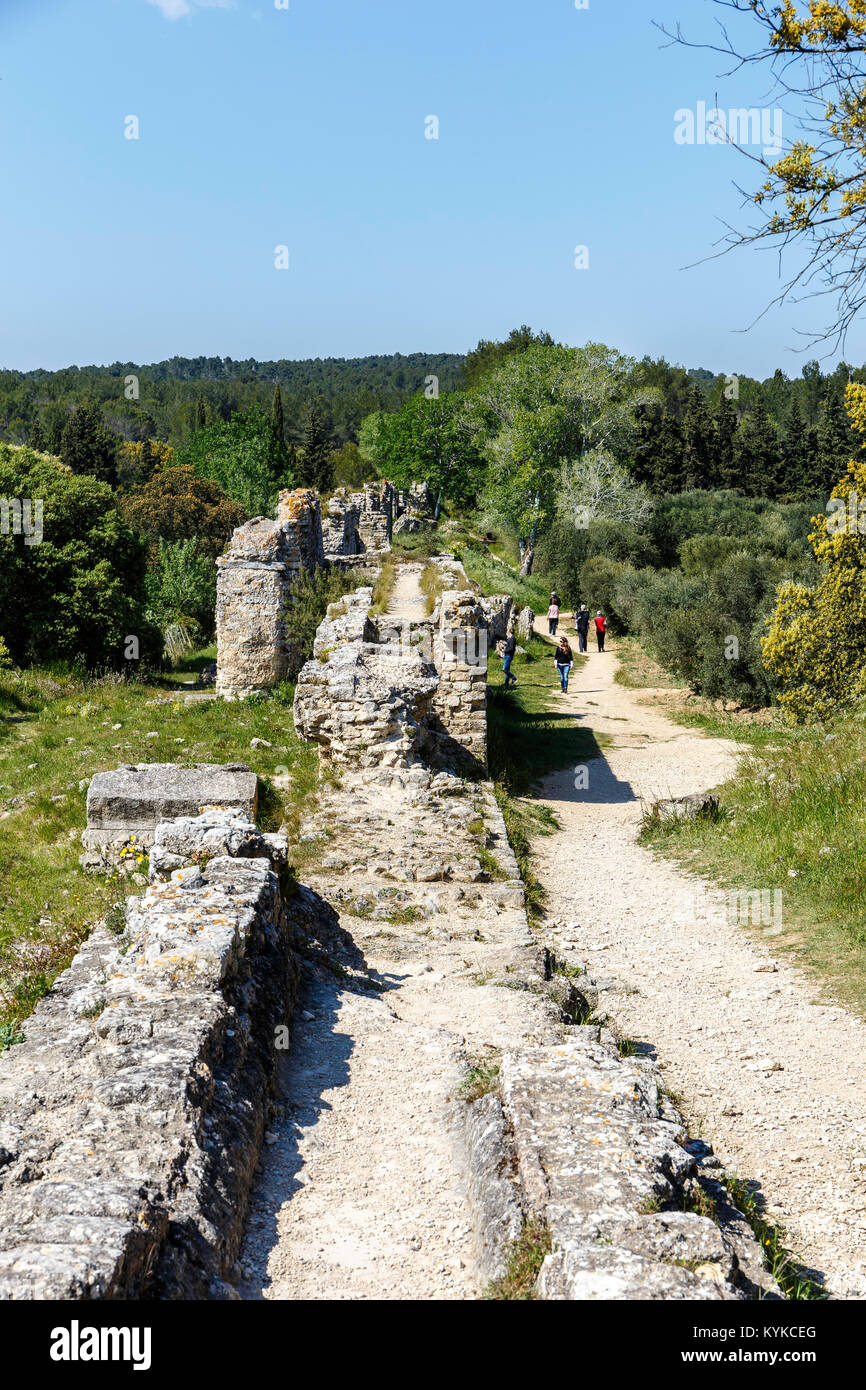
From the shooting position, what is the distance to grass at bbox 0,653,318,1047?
290 inches

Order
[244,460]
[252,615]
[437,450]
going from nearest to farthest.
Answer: [252,615], [437,450], [244,460]

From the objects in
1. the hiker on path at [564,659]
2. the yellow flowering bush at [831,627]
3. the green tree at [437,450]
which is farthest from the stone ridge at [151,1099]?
the green tree at [437,450]

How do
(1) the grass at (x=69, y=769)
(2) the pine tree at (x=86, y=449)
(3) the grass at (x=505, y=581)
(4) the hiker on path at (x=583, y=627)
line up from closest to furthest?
(1) the grass at (x=69, y=769)
(4) the hiker on path at (x=583, y=627)
(3) the grass at (x=505, y=581)
(2) the pine tree at (x=86, y=449)

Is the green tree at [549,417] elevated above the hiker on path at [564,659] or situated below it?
above

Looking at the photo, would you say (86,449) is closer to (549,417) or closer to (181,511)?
(181,511)

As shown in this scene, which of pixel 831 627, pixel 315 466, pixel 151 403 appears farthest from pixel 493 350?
pixel 831 627

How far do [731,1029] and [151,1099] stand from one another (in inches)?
178

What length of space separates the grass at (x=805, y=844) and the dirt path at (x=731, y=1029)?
0.30m

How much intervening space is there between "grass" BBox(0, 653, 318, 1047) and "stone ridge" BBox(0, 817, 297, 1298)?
0.78 metres

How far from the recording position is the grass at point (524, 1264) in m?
3.36

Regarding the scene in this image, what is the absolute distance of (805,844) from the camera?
10.0m

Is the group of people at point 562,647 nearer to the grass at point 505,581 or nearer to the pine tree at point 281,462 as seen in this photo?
the grass at point 505,581

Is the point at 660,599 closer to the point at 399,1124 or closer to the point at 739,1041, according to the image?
the point at 739,1041

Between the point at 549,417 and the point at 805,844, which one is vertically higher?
the point at 549,417
